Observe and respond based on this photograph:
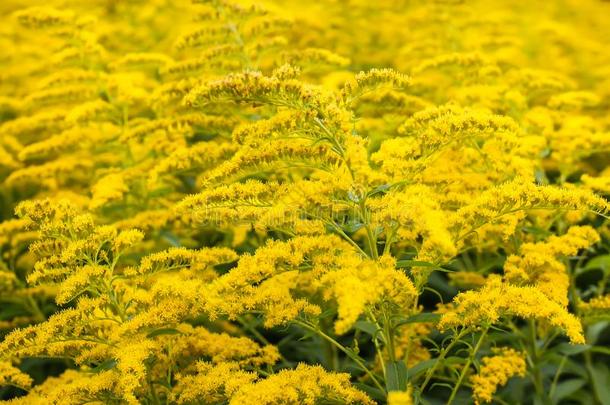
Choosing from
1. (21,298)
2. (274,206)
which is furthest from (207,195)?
(21,298)

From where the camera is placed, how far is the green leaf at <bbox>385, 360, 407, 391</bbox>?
3289 mm

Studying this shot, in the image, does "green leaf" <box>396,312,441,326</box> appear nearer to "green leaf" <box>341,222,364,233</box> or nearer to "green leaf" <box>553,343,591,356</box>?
"green leaf" <box>341,222,364,233</box>

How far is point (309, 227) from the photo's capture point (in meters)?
3.55

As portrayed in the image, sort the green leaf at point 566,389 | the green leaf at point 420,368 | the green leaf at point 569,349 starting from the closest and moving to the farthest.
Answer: the green leaf at point 420,368 → the green leaf at point 569,349 → the green leaf at point 566,389

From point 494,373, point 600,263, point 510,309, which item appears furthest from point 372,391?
point 600,263

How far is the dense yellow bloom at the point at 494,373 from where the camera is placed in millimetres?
3743

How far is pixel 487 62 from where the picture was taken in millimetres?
5418

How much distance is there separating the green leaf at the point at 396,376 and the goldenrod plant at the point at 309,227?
0.02 metres

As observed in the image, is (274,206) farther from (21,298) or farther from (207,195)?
(21,298)

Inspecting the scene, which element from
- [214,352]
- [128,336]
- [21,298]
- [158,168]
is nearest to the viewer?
[128,336]

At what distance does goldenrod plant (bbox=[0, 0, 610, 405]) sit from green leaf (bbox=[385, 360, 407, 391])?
17mm

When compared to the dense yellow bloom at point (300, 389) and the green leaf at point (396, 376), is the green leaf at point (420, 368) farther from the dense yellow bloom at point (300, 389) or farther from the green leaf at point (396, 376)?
the dense yellow bloom at point (300, 389)

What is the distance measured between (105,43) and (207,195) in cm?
496

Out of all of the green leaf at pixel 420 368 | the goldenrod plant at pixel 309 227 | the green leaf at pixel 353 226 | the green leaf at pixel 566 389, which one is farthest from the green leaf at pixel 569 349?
the green leaf at pixel 353 226
